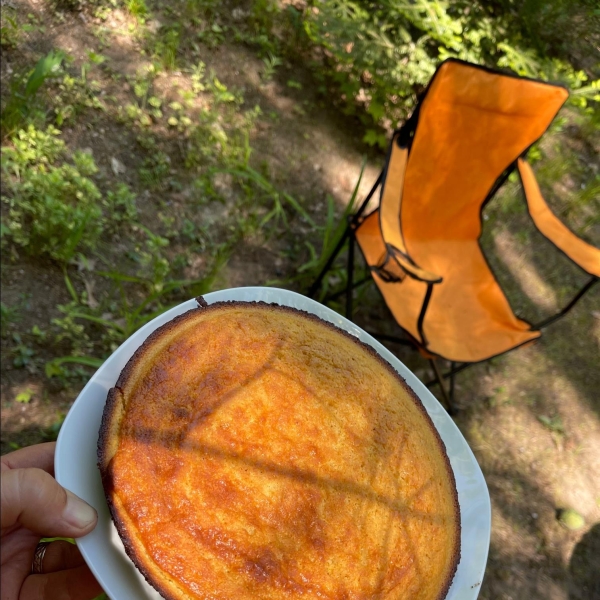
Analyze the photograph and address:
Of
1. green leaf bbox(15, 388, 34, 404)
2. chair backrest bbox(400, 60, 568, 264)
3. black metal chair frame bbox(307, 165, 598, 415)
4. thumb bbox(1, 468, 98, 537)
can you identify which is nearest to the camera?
thumb bbox(1, 468, 98, 537)

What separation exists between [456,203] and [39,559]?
2925 mm

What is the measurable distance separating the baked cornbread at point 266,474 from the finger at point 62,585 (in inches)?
21.1

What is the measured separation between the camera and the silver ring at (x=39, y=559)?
5.13ft

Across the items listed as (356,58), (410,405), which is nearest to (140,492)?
(410,405)

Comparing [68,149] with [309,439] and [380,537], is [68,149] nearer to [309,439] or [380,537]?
→ [309,439]

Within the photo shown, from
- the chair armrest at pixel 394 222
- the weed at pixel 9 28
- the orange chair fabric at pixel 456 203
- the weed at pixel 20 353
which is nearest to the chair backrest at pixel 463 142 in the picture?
the orange chair fabric at pixel 456 203

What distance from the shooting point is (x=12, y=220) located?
249 centimetres

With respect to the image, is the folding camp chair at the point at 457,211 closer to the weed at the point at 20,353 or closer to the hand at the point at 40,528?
the weed at the point at 20,353

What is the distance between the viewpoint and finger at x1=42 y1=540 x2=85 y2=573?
1600mm

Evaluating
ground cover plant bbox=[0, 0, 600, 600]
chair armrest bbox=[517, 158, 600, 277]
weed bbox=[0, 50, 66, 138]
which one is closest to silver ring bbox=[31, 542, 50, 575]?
ground cover plant bbox=[0, 0, 600, 600]

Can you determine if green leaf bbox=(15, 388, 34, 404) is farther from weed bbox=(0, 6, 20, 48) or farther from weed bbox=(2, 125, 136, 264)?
weed bbox=(0, 6, 20, 48)

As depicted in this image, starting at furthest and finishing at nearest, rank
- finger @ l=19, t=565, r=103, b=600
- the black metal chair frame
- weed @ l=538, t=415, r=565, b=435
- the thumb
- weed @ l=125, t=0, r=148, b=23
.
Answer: weed @ l=538, t=415, r=565, b=435, weed @ l=125, t=0, r=148, b=23, the black metal chair frame, finger @ l=19, t=565, r=103, b=600, the thumb

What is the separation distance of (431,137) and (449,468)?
2.09m

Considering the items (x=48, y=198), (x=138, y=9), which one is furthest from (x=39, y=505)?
(x=138, y=9)
